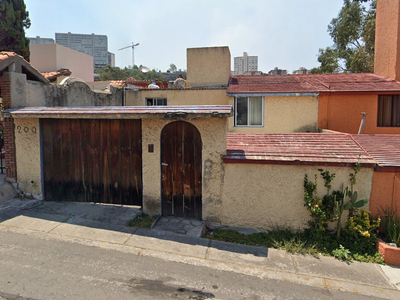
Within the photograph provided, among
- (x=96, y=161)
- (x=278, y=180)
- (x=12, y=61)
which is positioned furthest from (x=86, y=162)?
(x=278, y=180)

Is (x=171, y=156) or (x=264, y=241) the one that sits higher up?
(x=171, y=156)

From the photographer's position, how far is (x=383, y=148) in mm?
6059

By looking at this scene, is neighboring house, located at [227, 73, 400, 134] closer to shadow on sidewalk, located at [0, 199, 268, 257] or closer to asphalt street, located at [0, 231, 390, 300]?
shadow on sidewalk, located at [0, 199, 268, 257]

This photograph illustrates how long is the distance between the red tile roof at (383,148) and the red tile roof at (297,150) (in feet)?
0.70

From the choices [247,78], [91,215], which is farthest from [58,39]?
[91,215]

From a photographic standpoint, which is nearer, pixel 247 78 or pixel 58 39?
pixel 247 78

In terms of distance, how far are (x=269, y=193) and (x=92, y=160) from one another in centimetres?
418

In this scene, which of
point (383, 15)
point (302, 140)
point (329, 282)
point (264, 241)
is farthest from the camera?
point (383, 15)

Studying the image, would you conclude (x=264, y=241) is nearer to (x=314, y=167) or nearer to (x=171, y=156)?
(x=314, y=167)

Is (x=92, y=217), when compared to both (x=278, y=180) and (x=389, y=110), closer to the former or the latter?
(x=278, y=180)

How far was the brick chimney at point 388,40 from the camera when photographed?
12375mm

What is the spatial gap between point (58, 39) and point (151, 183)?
11874 centimetres

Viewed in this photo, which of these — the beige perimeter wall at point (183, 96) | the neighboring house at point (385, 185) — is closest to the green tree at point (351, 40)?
the beige perimeter wall at point (183, 96)

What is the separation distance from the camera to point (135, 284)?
3.90 meters
